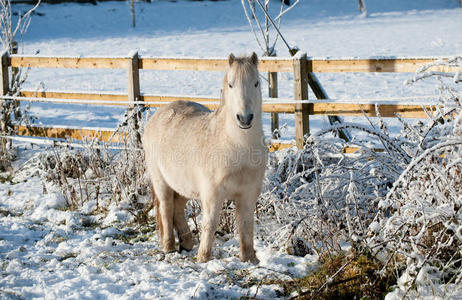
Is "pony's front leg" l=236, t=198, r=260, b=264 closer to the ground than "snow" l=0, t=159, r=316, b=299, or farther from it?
farther from it

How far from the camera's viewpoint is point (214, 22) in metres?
24.7

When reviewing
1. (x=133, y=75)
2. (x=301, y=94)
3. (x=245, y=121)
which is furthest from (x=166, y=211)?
(x=133, y=75)

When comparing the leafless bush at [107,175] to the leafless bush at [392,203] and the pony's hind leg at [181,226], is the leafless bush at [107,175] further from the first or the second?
the leafless bush at [392,203]

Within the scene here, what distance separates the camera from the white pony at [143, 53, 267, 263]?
3471 mm

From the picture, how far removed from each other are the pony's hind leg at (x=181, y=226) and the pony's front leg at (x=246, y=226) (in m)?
0.62

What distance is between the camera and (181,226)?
14.7ft

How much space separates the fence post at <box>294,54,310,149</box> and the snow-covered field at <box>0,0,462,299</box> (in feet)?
6.57

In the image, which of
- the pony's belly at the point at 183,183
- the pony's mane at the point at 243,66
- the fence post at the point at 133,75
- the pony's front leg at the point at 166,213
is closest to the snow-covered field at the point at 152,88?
the pony's front leg at the point at 166,213

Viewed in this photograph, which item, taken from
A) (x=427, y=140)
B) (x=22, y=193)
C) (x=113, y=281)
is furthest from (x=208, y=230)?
(x=22, y=193)

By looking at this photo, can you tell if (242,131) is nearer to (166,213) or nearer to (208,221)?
(208,221)

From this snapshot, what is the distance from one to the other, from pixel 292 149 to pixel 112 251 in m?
2.06

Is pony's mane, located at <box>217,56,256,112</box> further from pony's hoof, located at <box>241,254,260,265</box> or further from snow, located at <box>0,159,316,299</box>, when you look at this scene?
pony's hoof, located at <box>241,254,260,265</box>

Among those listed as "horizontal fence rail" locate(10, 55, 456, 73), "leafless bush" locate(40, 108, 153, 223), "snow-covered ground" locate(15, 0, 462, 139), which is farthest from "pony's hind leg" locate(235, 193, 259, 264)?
"snow-covered ground" locate(15, 0, 462, 139)

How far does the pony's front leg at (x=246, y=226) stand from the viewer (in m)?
3.84
